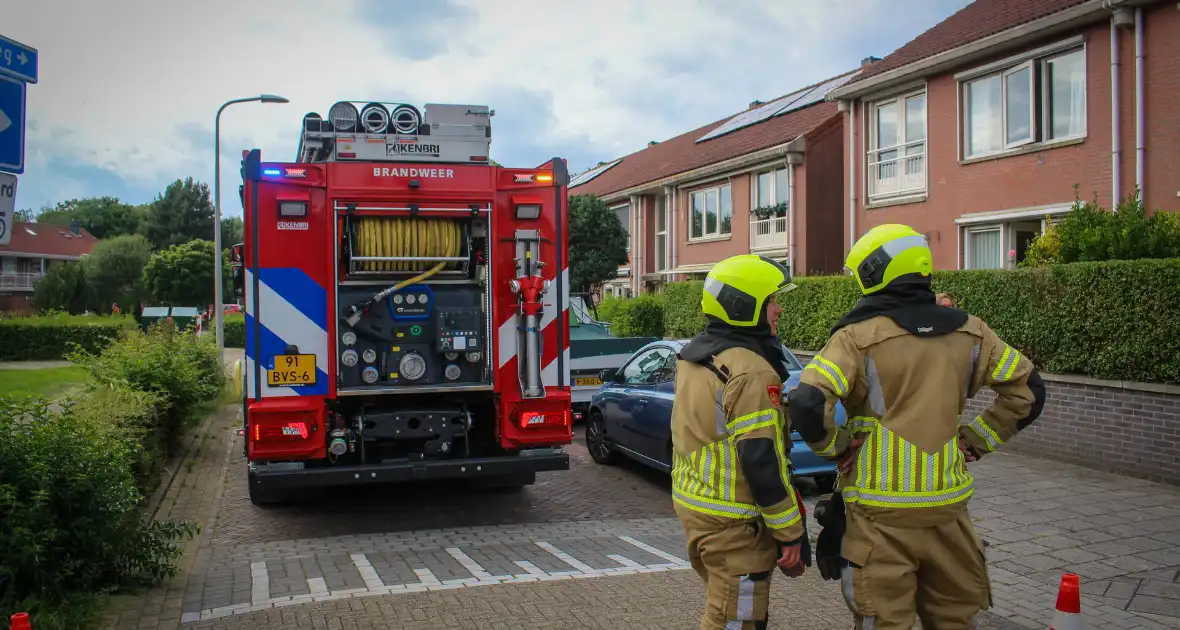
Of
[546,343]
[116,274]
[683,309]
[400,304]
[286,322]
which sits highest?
[116,274]

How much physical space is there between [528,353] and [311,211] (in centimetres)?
203

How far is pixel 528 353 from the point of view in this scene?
7.46 metres

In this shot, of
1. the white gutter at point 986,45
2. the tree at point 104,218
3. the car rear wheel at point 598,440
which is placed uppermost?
the tree at point 104,218

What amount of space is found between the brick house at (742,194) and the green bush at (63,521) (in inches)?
718

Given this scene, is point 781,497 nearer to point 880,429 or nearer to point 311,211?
point 880,429

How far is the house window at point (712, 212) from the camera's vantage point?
995 inches

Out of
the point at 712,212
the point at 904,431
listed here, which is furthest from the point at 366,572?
the point at 712,212

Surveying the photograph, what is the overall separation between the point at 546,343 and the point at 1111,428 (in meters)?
5.84

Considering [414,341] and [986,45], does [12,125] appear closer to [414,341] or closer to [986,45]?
[414,341]

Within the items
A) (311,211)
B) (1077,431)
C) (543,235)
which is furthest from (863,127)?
(311,211)

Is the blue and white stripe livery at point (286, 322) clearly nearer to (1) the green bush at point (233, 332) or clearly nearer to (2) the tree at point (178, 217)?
(1) the green bush at point (233, 332)

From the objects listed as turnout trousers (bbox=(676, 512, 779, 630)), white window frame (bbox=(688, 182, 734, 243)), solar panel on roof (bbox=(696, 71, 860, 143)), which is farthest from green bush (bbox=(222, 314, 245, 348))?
turnout trousers (bbox=(676, 512, 779, 630))

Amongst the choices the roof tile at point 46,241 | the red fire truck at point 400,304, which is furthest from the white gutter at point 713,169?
the roof tile at point 46,241

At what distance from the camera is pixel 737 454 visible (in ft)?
11.0
